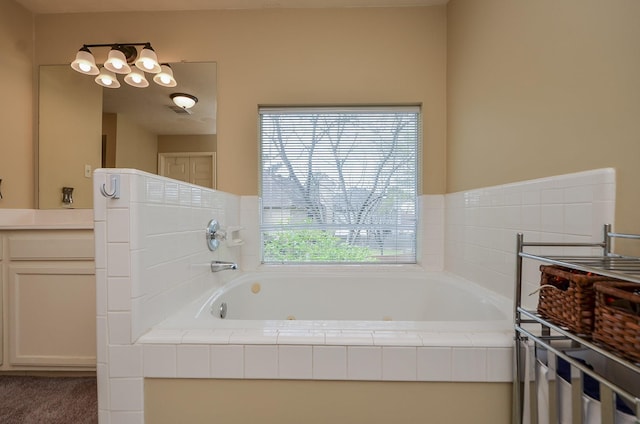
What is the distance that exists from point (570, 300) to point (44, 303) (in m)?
2.30

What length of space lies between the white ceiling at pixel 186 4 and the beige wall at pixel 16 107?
154 millimetres

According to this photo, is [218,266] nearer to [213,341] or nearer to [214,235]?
[214,235]

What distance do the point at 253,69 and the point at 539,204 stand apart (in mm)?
1810

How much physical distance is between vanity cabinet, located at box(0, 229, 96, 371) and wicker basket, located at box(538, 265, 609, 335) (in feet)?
6.65

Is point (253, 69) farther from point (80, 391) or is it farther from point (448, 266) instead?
point (80, 391)

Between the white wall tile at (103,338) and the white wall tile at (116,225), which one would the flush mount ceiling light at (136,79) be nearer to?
the white wall tile at (116,225)

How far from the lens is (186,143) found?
73.7 inches

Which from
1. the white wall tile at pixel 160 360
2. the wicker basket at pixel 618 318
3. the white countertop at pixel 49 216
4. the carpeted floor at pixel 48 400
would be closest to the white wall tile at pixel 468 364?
the wicker basket at pixel 618 318

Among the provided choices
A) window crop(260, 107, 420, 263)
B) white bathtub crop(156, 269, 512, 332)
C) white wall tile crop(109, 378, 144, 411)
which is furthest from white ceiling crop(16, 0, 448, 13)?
white wall tile crop(109, 378, 144, 411)

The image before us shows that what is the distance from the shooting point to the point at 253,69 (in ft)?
6.20

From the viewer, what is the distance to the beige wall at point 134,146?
1859 mm

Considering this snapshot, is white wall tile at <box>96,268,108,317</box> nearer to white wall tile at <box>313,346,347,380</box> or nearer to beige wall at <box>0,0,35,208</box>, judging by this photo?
white wall tile at <box>313,346,347,380</box>

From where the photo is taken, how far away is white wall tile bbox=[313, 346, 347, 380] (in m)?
0.79

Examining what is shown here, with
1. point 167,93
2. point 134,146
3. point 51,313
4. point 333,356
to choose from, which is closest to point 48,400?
point 51,313
